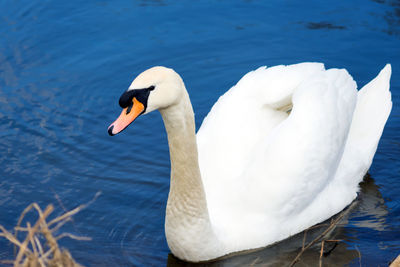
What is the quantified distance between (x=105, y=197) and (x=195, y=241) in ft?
4.93

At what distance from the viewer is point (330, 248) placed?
233 inches

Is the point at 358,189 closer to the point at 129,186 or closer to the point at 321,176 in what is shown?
the point at 321,176

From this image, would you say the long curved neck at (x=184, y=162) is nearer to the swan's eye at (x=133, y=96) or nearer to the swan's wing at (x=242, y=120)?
the swan's eye at (x=133, y=96)

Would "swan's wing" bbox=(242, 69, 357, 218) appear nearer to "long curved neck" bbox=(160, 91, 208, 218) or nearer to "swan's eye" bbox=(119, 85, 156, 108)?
"long curved neck" bbox=(160, 91, 208, 218)

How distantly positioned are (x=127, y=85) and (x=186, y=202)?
362cm

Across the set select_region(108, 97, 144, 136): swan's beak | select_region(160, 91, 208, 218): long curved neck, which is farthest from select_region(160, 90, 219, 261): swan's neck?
select_region(108, 97, 144, 136): swan's beak

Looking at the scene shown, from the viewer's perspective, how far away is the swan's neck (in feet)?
16.6

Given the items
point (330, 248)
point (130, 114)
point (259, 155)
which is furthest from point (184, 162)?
point (330, 248)

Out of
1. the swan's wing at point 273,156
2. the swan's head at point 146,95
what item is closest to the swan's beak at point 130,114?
the swan's head at point 146,95

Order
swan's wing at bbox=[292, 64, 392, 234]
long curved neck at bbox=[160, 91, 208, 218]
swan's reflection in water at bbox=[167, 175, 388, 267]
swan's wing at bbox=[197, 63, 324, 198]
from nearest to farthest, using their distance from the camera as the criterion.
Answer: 1. long curved neck at bbox=[160, 91, 208, 218]
2. swan's reflection in water at bbox=[167, 175, 388, 267]
3. swan's wing at bbox=[197, 63, 324, 198]
4. swan's wing at bbox=[292, 64, 392, 234]

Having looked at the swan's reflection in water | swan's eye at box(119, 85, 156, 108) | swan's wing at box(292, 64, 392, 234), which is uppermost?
swan's eye at box(119, 85, 156, 108)

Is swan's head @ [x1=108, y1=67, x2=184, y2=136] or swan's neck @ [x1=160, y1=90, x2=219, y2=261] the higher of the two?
swan's head @ [x1=108, y1=67, x2=184, y2=136]

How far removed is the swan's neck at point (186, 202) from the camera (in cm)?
507

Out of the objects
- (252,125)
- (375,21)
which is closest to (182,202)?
(252,125)
